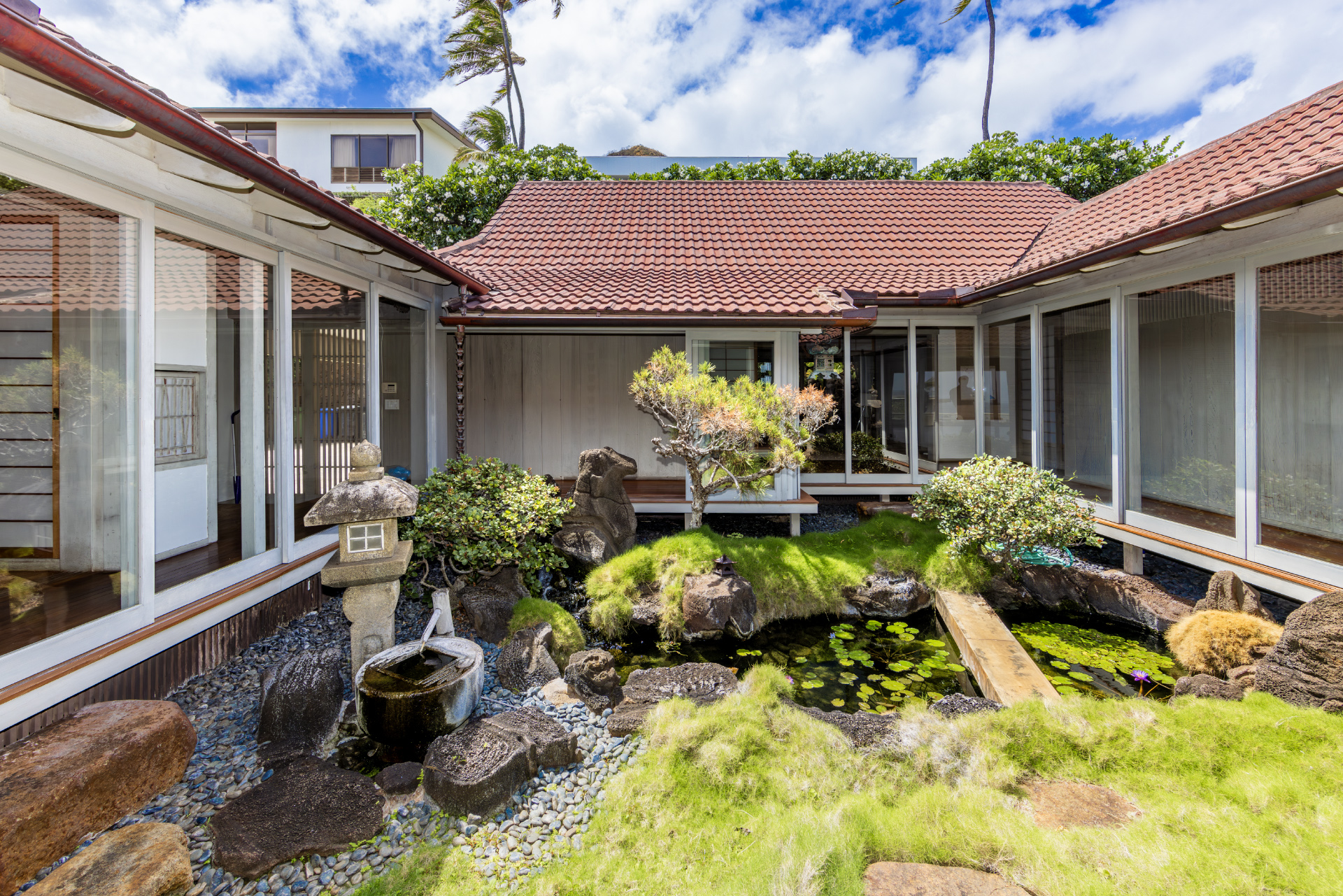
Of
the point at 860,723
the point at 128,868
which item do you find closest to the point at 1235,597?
the point at 860,723

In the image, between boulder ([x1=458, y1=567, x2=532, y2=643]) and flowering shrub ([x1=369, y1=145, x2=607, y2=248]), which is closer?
boulder ([x1=458, y1=567, x2=532, y2=643])

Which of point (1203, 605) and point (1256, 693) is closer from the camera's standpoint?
point (1256, 693)

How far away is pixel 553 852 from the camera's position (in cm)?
274

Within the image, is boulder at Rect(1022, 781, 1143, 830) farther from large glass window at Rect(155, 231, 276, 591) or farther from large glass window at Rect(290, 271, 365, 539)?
large glass window at Rect(290, 271, 365, 539)

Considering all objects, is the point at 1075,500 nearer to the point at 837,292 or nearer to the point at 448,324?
the point at 837,292

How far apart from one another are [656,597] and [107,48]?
5.14 m

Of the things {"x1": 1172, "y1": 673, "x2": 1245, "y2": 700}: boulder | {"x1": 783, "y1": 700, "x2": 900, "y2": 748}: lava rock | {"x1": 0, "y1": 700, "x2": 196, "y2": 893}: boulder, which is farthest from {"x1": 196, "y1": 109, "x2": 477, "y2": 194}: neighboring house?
{"x1": 1172, "y1": 673, "x2": 1245, "y2": 700}: boulder

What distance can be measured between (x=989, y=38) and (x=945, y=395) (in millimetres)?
21164

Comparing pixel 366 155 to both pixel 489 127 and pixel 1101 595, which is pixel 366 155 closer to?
pixel 489 127

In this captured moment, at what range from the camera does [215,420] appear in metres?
4.64

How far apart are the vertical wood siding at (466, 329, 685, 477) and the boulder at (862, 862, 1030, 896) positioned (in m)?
6.82

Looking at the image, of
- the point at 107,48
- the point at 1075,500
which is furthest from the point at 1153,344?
the point at 107,48

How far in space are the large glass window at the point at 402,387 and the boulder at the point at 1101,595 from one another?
6414 millimetres

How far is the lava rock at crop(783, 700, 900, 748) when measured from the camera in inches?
141
